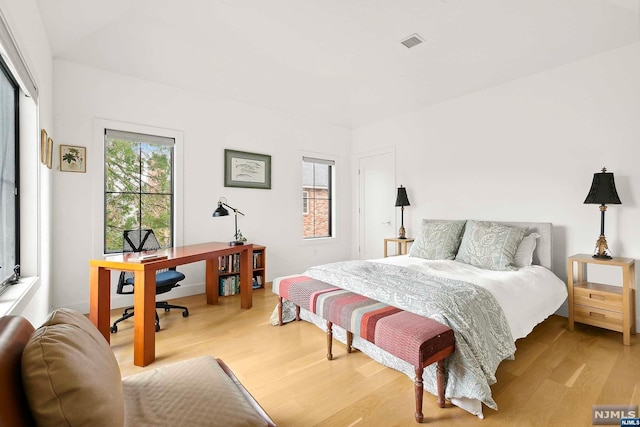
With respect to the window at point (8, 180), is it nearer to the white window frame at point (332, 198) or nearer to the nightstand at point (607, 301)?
the white window frame at point (332, 198)

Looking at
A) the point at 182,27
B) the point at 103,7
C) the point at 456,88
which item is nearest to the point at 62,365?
the point at 103,7

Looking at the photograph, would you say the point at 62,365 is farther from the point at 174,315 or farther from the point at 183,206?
the point at 183,206

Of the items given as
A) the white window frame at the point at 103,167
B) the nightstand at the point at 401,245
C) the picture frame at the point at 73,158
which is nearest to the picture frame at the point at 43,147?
the picture frame at the point at 73,158

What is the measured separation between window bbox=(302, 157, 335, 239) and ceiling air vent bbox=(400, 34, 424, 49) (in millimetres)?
2300

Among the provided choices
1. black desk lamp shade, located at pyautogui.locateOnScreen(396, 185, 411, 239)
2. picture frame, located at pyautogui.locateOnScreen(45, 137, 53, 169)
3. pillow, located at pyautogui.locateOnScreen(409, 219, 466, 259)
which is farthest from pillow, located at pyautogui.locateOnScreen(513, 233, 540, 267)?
picture frame, located at pyautogui.locateOnScreen(45, 137, 53, 169)

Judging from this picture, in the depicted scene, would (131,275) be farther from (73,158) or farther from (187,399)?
(187,399)

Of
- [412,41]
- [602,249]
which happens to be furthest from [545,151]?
[412,41]

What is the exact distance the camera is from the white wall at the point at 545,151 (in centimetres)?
282

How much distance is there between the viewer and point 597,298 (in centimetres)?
267

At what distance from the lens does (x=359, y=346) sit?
93.4 inches

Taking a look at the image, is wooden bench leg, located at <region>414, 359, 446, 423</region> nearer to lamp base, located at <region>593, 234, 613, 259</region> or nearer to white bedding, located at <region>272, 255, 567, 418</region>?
white bedding, located at <region>272, 255, 567, 418</region>

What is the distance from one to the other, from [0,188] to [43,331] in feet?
5.22

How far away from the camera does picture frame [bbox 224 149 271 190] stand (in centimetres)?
411

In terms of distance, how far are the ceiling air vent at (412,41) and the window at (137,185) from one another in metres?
2.87
